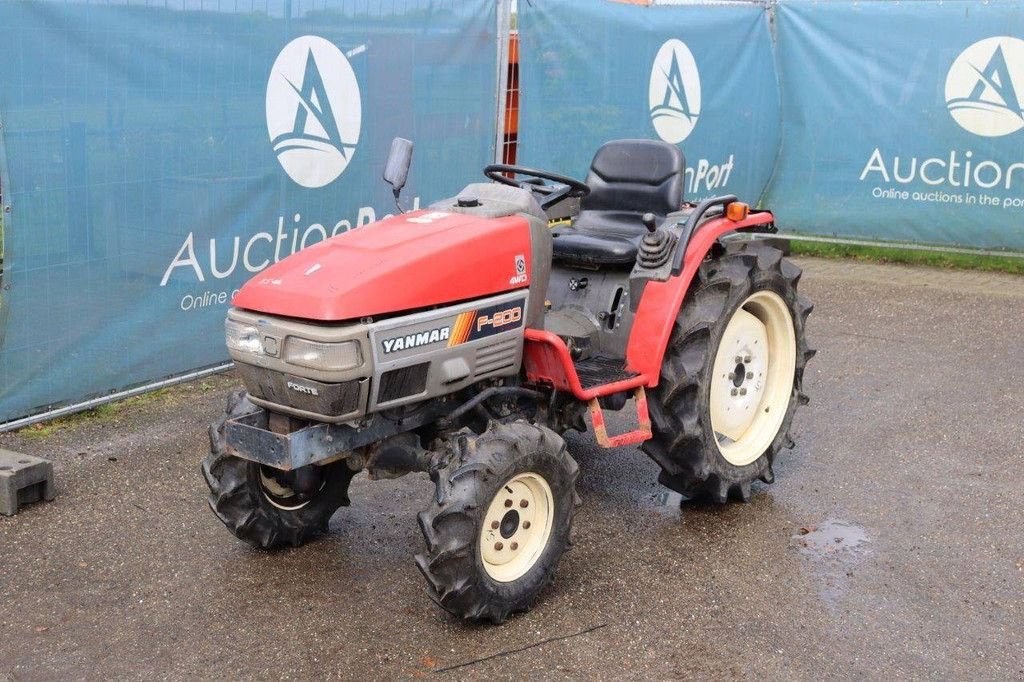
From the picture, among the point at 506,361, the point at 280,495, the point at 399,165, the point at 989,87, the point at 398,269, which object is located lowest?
the point at 280,495

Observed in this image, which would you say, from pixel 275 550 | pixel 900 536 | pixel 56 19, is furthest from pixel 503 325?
pixel 56 19

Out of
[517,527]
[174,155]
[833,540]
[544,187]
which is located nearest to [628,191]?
[544,187]

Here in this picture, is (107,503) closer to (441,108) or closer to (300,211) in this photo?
(300,211)

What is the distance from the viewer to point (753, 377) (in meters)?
5.33

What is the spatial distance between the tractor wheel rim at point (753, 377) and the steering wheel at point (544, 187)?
2.84 feet

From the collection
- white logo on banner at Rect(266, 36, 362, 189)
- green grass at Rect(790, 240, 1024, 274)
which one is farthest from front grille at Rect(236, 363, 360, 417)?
green grass at Rect(790, 240, 1024, 274)

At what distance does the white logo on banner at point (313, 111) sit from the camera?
669 centimetres

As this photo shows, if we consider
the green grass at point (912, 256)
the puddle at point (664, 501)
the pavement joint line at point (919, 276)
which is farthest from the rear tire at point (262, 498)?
the green grass at point (912, 256)

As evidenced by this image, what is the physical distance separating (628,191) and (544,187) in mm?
387

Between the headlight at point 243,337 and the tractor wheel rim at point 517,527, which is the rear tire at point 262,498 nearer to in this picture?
the headlight at point 243,337

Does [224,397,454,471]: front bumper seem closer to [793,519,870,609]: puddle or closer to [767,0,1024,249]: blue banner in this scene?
[793,519,870,609]: puddle

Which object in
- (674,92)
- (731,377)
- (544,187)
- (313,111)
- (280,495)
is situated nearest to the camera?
(280,495)

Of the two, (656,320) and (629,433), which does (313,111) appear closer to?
(656,320)

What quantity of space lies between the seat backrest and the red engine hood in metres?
1.12
